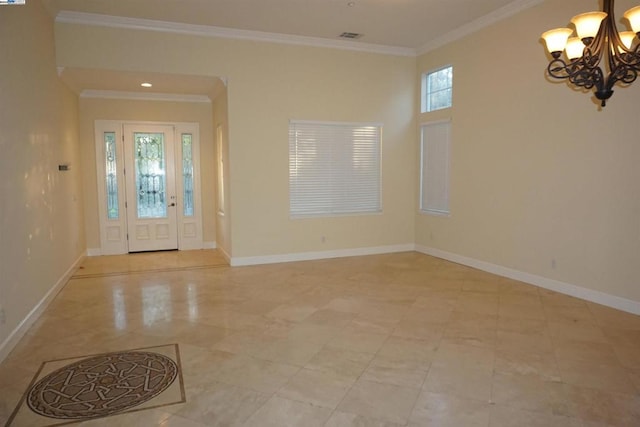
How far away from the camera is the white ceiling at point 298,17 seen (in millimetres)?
5184

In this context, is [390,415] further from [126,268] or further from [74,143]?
[74,143]

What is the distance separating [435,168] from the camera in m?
6.97

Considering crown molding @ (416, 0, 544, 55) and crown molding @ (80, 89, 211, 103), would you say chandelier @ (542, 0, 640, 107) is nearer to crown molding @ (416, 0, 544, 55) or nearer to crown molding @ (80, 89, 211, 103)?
crown molding @ (416, 0, 544, 55)

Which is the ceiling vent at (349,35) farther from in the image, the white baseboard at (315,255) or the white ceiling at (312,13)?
the white baseboard at (315,255)

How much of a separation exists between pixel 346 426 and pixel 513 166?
4.25 m

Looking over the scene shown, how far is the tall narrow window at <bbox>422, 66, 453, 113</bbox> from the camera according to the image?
6700 mm

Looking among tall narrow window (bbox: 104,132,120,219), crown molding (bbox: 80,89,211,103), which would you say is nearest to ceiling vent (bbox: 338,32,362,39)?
crown molding (bbox: 80,89,211,103)

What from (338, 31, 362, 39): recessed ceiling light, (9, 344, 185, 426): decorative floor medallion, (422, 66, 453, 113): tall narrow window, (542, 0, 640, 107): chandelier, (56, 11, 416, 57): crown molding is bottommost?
(9, 344, 185, 426): decorative floor medallion

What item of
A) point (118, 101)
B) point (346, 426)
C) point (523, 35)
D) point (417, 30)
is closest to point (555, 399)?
point (346, 426)

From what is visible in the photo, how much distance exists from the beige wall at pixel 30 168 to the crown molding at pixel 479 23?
5253 mm

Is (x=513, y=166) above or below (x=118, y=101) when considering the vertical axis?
below

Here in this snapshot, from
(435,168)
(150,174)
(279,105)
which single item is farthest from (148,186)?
(435,168)

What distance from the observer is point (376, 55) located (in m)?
7.03

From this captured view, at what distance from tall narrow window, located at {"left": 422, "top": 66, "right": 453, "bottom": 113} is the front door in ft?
14.7
